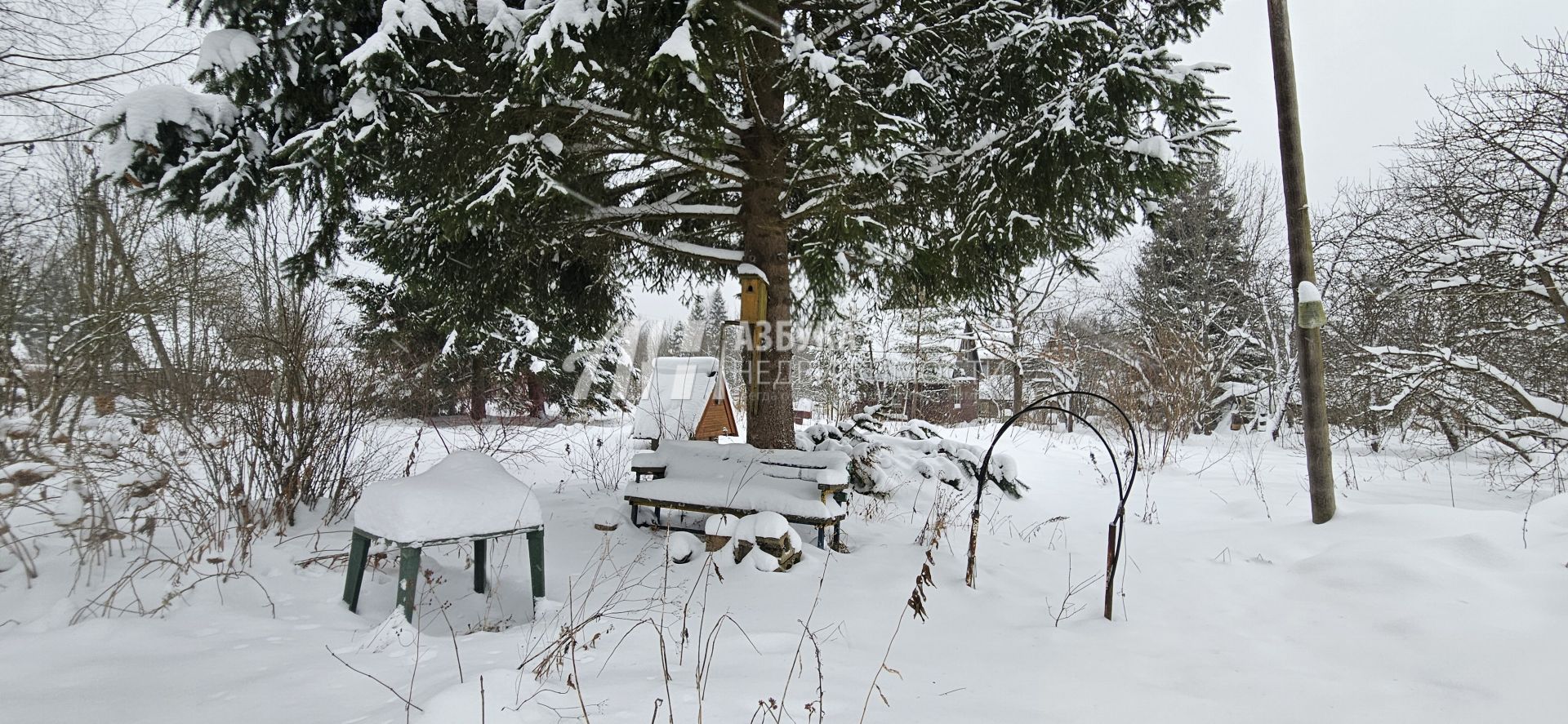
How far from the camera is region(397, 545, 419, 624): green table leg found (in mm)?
2803

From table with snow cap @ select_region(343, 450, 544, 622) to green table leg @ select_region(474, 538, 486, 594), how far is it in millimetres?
123

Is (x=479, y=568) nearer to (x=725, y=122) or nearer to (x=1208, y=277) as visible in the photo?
(x=725, y=122)

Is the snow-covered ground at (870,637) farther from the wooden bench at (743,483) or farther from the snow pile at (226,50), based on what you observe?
the snow pile at (226,50)

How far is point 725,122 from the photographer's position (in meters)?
4.63

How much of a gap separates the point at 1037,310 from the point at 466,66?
52.3 feet

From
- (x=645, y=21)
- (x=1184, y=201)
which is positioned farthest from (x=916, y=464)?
(x=1184, y=201)

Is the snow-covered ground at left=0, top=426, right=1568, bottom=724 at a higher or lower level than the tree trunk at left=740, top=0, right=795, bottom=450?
lower

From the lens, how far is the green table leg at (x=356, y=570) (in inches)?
118

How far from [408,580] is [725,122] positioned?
3.48 meters

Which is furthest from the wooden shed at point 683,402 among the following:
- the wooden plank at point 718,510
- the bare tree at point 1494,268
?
the bare tree at point 1494,268

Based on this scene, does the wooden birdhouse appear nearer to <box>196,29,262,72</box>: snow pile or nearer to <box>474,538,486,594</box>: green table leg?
<box>474,538,486,594</box>: green table leg

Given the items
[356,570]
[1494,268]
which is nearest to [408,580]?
[356,570]

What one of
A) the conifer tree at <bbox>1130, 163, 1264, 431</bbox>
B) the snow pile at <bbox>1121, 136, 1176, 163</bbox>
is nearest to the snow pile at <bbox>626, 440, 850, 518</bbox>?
the snow pile at <bbox>1121, 136, 1176, 163</bbox>

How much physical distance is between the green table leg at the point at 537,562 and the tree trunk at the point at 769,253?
270 cm
